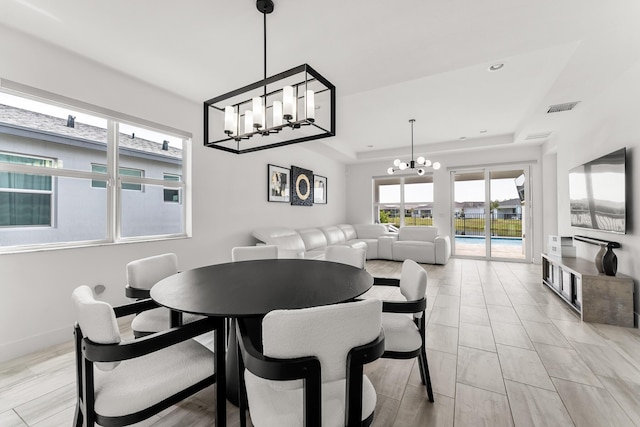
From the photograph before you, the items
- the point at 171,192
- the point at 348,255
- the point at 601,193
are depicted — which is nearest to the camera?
the point at 348,255

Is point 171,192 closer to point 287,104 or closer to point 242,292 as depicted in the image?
point 287,104

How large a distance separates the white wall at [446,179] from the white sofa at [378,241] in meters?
0.59

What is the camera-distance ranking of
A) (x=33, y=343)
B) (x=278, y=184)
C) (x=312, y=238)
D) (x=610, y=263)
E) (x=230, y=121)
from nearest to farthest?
(x=230, y=121), (x=33, y=343), (x=610, y=263), (x=278, y=184), (x=312, y=238)

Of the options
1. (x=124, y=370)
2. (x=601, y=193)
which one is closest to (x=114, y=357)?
(x=124, y=370)

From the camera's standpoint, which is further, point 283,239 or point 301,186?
point 301,186

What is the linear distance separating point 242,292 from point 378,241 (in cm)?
549

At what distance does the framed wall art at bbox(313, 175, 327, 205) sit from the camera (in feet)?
20.9

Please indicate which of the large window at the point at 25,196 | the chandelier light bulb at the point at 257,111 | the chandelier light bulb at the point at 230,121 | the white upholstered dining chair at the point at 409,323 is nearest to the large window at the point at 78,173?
the large window at the point at 25,196

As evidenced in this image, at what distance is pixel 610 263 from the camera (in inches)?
109

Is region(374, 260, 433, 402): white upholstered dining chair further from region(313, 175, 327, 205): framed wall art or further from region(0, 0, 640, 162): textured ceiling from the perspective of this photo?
region(313, 175, 327, 205): framed wall art

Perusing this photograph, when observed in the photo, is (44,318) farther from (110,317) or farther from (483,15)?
(483,15)

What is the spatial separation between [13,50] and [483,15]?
3.64 metres

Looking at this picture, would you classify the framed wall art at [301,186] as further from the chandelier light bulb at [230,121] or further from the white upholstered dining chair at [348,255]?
the chandelier light bulb at [230,121]

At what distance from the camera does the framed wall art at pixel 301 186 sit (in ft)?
18.2
